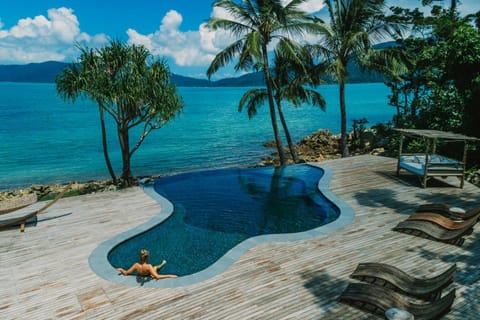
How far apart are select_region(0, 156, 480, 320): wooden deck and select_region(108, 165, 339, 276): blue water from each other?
0.94 metres

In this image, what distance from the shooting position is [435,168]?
12.8 meters

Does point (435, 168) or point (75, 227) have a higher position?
point (435, 168)

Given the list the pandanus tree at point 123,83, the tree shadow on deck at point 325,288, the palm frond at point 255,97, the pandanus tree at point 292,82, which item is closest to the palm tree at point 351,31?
the pandanus tree at point 292,82

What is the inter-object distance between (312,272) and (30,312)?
16.8 ft

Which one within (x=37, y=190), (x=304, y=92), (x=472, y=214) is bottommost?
(x=37, y=190)

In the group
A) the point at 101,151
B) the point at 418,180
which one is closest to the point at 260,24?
the point at 418,180

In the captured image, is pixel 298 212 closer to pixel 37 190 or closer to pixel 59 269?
pixel 59 269

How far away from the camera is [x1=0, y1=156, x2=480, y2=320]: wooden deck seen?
5812mm

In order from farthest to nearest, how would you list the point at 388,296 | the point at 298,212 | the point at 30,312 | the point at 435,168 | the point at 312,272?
the point at 435,168, the point at 298,212, the point at 312,272, the point at 30,312, the point at 388,296

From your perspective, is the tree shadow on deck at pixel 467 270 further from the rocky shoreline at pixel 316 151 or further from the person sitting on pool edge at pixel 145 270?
the rocky shoreline at pixel 316 151

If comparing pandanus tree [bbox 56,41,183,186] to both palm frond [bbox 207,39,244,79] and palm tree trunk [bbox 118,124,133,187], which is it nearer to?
palm tree trunk [bbox 118,124,133,187]

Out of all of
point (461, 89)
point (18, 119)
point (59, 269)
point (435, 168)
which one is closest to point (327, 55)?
point (461, 89)

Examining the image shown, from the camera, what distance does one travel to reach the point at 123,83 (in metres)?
13.5

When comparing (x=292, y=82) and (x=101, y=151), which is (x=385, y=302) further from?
(x=101, y=151)
